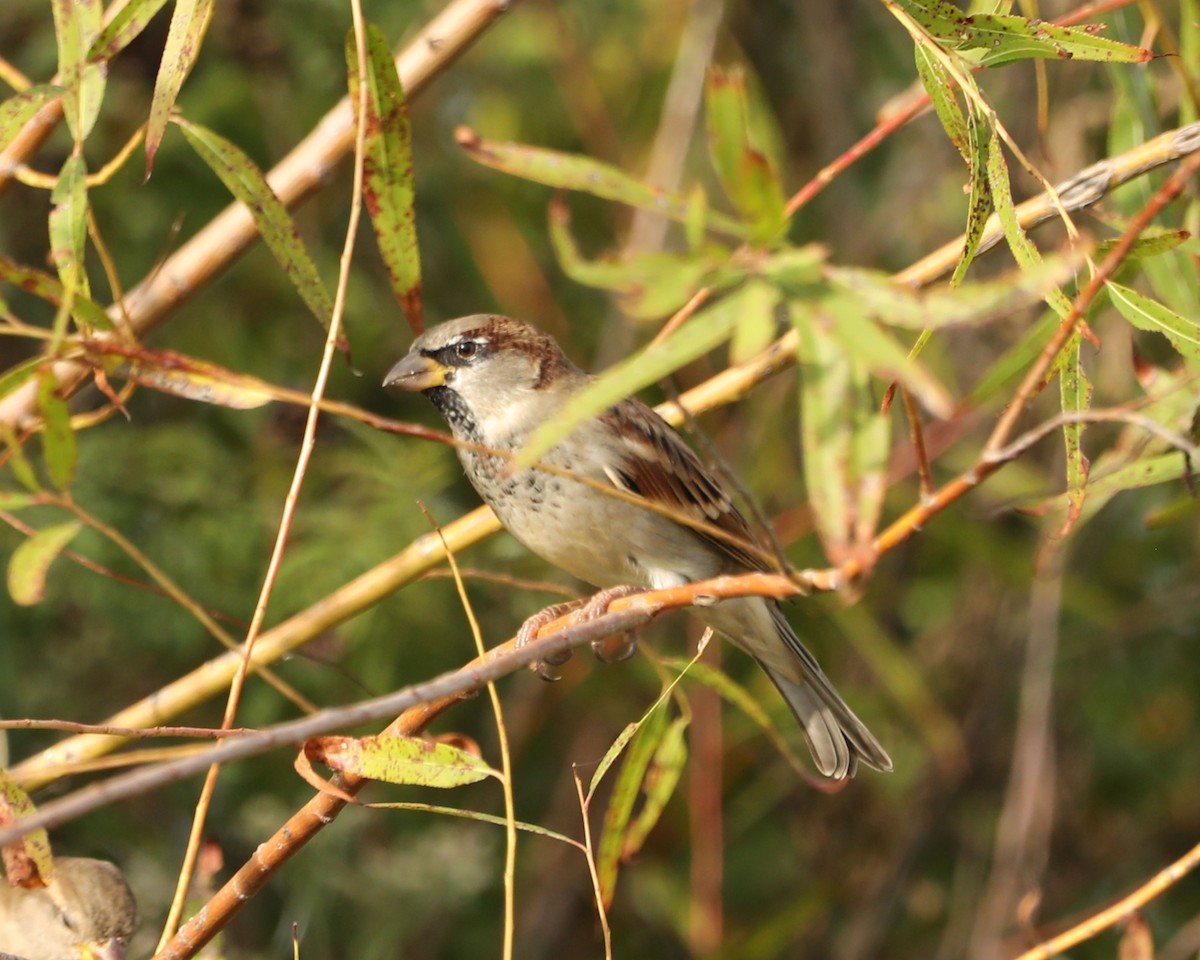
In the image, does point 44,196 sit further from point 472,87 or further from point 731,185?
point 731,185

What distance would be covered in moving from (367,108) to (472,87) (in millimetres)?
2779

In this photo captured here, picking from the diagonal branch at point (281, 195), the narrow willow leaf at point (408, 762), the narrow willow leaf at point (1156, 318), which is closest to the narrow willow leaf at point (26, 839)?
the narrow willow leaf at point (408, 762)

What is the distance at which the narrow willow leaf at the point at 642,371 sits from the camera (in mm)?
949

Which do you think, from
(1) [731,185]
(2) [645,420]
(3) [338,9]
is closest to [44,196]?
(3) [338,9]

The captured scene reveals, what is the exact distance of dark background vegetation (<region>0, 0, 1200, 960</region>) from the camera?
3209 millimetres

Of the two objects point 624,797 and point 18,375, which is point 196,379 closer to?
point 18,375

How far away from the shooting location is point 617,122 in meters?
4.44

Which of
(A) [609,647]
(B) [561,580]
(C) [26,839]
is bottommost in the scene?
(B) [561,580]

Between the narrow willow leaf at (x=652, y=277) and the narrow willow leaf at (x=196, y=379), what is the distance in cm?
43

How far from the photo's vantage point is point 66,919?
4.79 ft

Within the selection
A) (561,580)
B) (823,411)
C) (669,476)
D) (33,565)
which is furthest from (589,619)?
(561,580)

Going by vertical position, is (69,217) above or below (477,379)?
above

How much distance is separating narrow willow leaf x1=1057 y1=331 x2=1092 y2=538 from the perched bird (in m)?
1.02

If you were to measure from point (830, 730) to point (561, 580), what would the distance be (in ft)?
4.31
